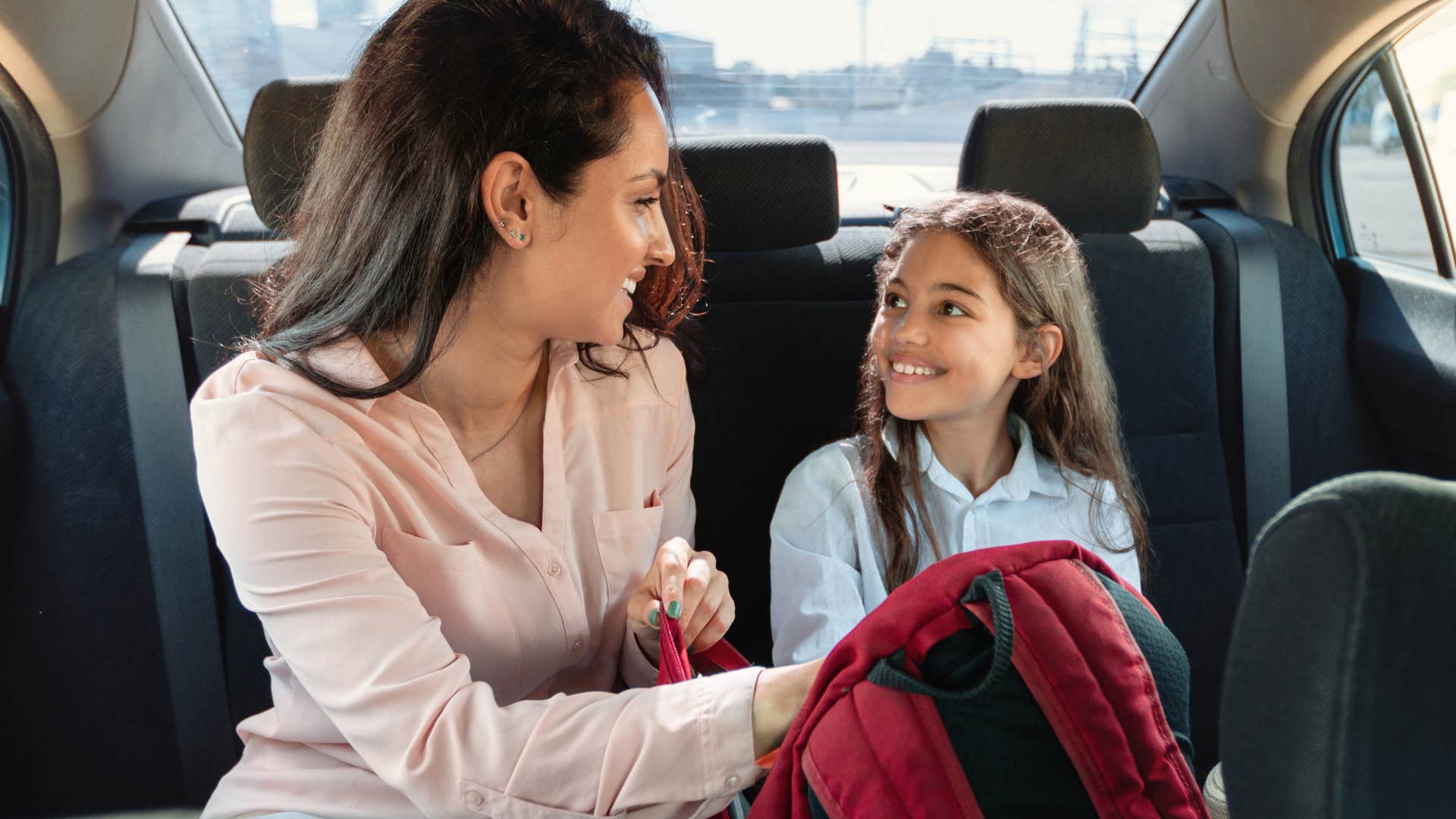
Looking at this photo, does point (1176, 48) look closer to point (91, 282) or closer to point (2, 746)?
point (91, 282)

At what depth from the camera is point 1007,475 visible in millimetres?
1646

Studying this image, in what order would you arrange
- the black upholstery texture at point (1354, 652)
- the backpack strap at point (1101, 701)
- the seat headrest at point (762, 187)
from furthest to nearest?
the seat headrest at point (762, 187) < the backpack strap at point (1101, 701) < the black upholstery texture at point (1354, 652)

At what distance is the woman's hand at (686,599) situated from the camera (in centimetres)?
127

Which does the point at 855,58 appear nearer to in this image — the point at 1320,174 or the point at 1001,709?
the point at 1320,174

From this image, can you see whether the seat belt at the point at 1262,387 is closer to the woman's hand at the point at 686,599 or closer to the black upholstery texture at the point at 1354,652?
the woman's hand at the point at 686,599

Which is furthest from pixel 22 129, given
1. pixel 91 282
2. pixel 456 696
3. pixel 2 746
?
pixel 456 696

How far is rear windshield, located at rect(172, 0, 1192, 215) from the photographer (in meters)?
2.45

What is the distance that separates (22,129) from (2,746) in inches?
38.4

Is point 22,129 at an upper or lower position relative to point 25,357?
upper

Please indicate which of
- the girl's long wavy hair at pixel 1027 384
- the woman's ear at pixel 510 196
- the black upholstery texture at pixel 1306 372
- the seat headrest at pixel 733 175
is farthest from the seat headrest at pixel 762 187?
the black upholstery texture at pixel 1306 372

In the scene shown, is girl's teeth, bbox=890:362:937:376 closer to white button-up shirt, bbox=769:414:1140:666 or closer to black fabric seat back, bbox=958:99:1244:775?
white button-up shirt, bbox=769:414:1140:666

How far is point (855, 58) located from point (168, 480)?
5.44ft

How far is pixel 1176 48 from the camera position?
8.14 feet

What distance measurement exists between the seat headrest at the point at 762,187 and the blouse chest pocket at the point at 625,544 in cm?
55
